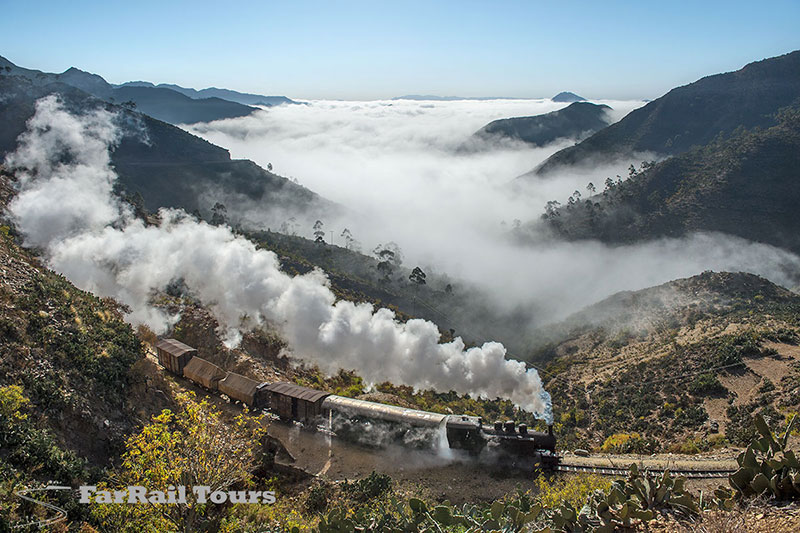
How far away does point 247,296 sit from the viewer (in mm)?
35125

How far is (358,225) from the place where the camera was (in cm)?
13988

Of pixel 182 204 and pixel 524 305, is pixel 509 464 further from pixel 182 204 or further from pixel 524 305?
pixel 182 204

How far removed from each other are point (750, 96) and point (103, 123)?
159 m

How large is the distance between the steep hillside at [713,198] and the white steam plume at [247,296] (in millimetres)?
67981

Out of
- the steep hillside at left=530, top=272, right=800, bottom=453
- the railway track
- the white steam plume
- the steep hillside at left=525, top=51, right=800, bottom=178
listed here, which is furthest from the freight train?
the steep hillside at left=525, top=51, right=800, bottom=178

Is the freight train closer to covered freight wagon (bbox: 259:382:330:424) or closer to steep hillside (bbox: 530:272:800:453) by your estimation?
covered freight wagon (bbox: 259:382:330:424)

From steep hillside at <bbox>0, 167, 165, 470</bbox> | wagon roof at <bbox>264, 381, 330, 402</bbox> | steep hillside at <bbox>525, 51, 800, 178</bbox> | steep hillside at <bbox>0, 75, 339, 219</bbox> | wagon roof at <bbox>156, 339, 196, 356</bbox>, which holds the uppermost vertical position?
steep hillside at <bbox>525, 51, 800, 178</bbox>

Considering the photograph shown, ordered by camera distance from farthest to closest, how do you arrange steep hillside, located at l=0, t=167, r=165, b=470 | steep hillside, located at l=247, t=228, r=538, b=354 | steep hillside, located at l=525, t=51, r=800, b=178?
steep hillside, located at l=525, t=51, r=800, b=178 → steep hillside, located at l=247, t=228, r=538, b=354 → steep hillside, located at l=0, t=167, r=165, b=470

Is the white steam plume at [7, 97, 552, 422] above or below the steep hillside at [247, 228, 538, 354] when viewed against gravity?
above

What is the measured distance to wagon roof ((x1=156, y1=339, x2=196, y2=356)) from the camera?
2775cm

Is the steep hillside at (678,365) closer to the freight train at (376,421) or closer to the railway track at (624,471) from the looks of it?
the railway track at (624,471)

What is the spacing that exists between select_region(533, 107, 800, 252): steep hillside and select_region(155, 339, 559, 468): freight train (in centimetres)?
8443

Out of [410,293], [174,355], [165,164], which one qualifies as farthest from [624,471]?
[165,164]

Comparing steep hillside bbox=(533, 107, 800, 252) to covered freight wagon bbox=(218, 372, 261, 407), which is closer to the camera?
covered freight wagon bbox=(218, 372, 261, 407)
